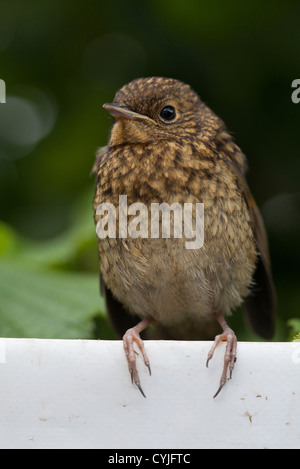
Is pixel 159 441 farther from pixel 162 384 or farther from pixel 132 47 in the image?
pixel 132 47

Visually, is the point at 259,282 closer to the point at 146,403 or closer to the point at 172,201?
the point at 172,201

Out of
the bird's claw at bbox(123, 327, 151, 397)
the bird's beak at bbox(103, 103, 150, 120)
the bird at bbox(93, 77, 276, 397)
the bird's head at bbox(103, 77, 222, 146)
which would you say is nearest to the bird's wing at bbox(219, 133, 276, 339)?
the bird at bbox(93, 77, 276, 397)

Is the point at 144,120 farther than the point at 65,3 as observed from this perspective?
No

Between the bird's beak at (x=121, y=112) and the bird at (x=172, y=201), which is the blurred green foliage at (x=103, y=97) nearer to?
the bird at (x=172, y=201)

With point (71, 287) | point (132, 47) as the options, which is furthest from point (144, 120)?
point (132, 47)

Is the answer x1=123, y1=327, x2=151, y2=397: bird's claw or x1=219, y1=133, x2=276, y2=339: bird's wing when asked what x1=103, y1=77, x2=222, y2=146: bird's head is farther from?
x1=123, y1=327, x2=151, y2=397: bird's claw

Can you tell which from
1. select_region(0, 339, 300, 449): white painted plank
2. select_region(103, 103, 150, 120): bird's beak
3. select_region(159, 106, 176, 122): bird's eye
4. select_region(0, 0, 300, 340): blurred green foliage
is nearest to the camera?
select_region(0, 339, 300, 449): white painted plank
